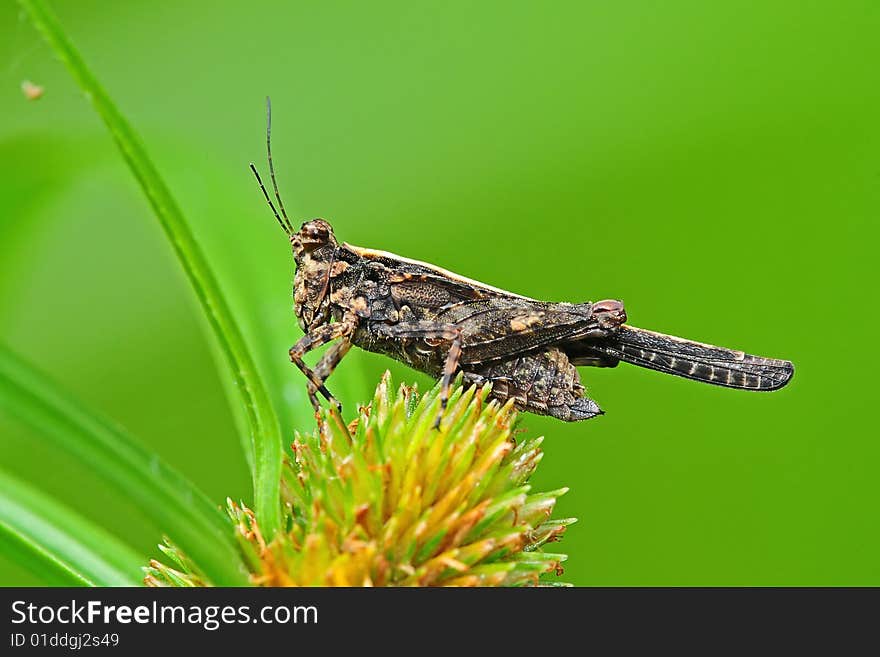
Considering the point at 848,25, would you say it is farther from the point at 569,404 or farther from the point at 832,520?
the point at 569,404

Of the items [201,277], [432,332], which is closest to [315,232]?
[432,332]

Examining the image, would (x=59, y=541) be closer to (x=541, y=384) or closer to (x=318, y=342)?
(x=318, y=342)

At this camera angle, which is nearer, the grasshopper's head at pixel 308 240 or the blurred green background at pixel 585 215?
the grasshopper's head at pixel 308 240

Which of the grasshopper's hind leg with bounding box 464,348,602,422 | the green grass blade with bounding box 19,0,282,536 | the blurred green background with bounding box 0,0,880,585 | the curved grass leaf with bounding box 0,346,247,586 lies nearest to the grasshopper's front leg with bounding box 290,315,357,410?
the grasshopper's hind leg with bounding box 464,348,602,422

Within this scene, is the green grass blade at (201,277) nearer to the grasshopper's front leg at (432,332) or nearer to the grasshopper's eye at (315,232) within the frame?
the grasshopper's front leg at (432,332)

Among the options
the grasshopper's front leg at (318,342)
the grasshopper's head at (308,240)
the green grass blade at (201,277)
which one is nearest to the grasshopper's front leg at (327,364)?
the grasshopper's front leg at (318,342)

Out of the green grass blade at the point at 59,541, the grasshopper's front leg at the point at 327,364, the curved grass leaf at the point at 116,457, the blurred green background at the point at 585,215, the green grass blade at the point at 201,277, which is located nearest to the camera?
the curved grass leaf at the point at 116,457
